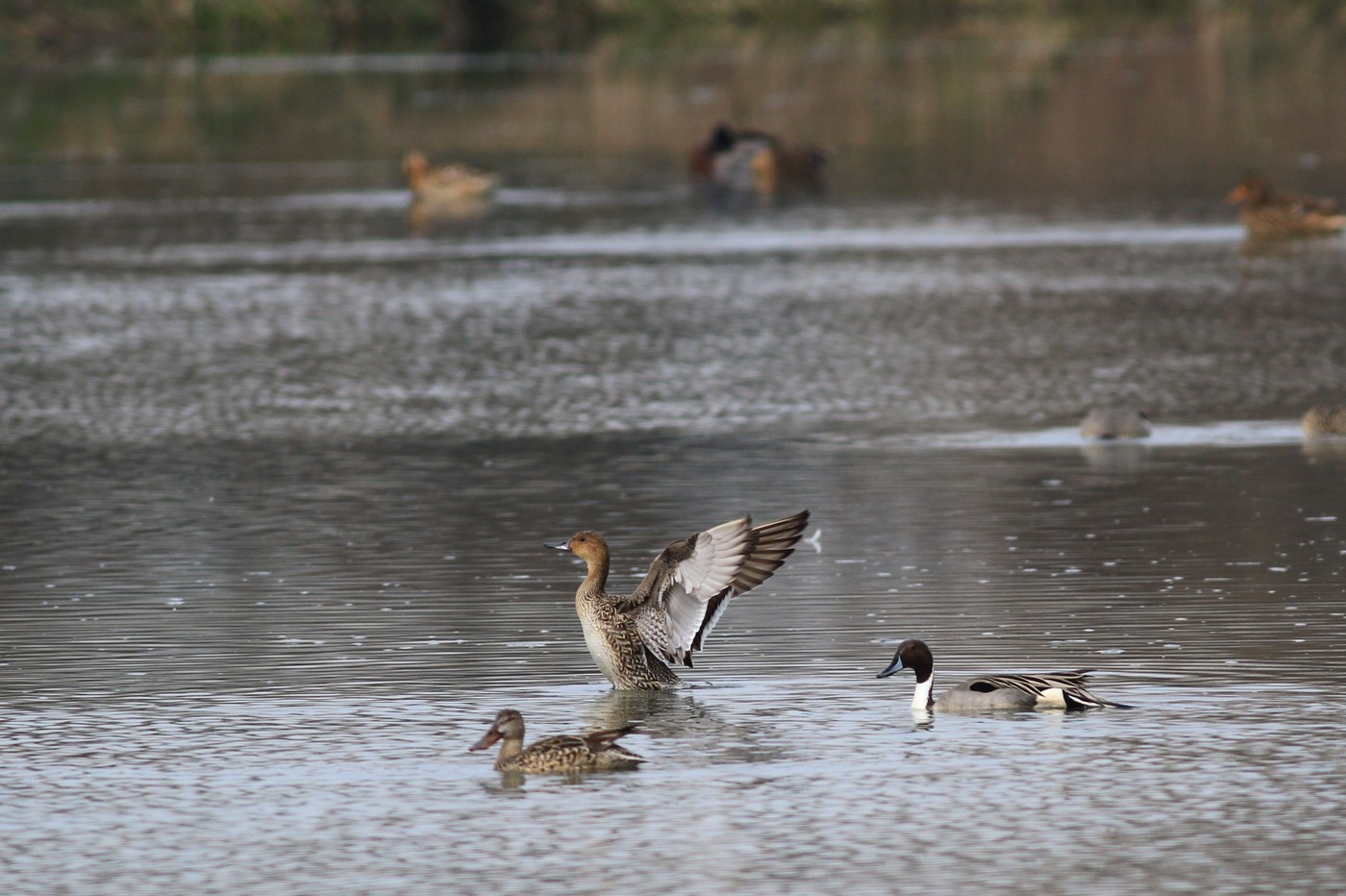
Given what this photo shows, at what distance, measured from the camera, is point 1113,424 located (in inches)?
602

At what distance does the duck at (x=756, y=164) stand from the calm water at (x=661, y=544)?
720cm

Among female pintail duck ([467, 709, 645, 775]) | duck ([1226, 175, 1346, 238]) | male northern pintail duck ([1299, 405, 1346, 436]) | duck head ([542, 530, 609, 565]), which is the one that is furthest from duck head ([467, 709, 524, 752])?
duck ([1226, 175, 1346, 238])

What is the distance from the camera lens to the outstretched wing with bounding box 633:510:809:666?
31.7ft

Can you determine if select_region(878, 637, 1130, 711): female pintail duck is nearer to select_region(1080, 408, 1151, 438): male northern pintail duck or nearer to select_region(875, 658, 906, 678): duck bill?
select_region(875, 658, 906, 678): duck bill

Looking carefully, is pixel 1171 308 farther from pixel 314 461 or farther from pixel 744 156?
pixel 744 156

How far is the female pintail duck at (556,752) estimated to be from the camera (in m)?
8.28

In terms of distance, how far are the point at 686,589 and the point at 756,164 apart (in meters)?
24.9

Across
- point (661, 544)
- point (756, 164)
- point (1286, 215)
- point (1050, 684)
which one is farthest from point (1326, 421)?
point (756, 164)

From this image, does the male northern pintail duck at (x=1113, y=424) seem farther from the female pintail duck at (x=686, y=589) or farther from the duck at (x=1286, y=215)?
the duck at (x=1286, y=215)

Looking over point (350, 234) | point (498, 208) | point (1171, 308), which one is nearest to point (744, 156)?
point (498, 208)

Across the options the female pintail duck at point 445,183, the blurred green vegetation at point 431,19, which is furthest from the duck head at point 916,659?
the blurred green vegetation at point 431,19

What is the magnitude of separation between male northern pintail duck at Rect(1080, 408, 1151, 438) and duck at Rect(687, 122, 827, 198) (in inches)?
714

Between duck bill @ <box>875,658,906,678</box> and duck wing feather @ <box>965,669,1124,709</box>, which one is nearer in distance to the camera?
duck wing feather @ <box>965,669,1124,709</box>

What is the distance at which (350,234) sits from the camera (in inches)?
1137
